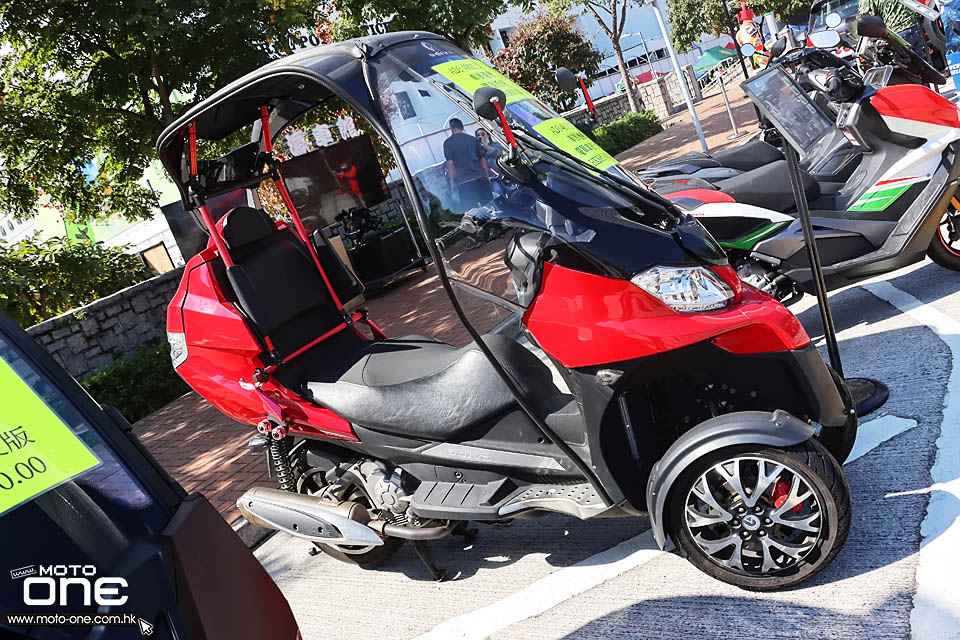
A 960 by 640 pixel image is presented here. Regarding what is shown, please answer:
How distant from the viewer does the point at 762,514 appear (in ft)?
9.12

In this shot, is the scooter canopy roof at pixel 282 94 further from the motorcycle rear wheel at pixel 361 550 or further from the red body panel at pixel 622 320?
the motorcycle rear wheel at pixel 361 550

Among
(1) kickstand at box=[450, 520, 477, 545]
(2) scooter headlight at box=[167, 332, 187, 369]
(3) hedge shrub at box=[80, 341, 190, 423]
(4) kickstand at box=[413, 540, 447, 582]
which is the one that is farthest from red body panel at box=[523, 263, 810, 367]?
(3) hedge shrub at box=[80, 341, 190, 423]

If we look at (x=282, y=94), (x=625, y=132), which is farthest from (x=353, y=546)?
(x=625, y=132)

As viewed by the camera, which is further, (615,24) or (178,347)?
(615,24)

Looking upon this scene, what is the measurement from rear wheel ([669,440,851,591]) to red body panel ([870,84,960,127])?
3.28 metres

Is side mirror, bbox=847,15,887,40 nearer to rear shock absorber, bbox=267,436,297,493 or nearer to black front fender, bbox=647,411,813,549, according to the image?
black front fender, bbox=647,411,813,549

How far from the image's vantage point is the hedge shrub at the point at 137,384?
9023 millimetres

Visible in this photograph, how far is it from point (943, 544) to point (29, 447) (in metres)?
2.87

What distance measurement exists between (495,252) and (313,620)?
201 cm

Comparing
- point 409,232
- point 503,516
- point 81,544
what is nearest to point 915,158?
point 503,516

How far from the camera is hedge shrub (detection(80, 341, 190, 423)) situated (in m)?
9.02

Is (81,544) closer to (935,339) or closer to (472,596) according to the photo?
(472,596)

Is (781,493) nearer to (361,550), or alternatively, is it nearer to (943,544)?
(943,544)

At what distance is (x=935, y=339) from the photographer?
14.8ft
